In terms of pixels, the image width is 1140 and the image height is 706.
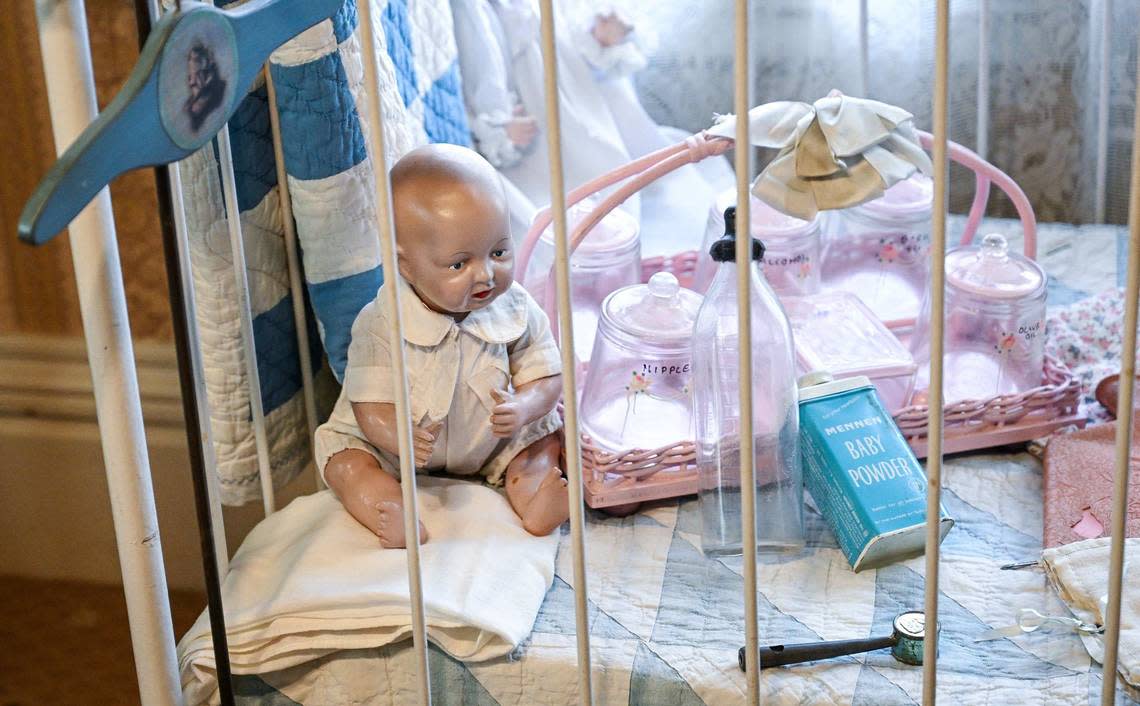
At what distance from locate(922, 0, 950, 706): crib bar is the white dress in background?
69 cm

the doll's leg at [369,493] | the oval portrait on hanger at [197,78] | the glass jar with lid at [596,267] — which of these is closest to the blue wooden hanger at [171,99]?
the oval portrait on hanger at [197,78]

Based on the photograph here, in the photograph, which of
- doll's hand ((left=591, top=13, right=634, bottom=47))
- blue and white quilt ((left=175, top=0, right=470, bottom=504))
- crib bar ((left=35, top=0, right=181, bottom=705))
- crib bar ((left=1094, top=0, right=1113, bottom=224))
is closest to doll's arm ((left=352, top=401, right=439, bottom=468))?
blue and white quilt ((left=175, top=0, right=470, bottom=504))

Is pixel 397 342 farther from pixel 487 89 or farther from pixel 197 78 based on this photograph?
pixel 487 89

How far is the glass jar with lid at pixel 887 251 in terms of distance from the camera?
151 centimetres

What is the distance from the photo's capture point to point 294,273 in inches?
50.6

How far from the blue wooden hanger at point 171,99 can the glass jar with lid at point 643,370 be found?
44cm

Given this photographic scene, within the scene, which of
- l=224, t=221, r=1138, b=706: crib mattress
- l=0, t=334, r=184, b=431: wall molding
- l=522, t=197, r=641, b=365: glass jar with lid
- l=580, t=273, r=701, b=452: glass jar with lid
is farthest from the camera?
l=0, t=334, r=184, b=431: wall molding

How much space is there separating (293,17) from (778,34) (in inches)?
39.3

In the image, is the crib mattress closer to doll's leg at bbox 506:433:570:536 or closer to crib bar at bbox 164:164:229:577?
doll's leg at bbox 506:433:570:536

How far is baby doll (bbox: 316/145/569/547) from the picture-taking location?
114cm

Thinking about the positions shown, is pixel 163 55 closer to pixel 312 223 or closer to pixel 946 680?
pixel 312 223

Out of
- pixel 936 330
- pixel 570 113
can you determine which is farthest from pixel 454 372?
pixel 570 113

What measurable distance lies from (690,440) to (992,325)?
0.35 meters

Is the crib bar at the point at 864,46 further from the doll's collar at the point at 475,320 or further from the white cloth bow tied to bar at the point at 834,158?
the doll's collar at the point at 475,320
